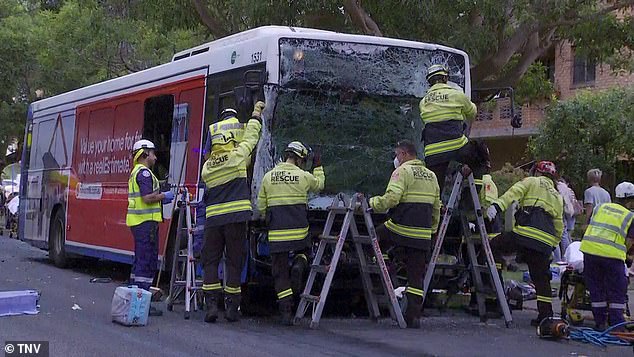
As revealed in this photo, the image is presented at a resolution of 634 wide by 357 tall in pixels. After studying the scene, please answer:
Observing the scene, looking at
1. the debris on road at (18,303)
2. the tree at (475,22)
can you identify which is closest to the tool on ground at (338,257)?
the debris on road at (18,303)

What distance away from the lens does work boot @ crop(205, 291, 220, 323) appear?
31.9 ft

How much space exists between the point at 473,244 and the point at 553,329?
58.9 inches

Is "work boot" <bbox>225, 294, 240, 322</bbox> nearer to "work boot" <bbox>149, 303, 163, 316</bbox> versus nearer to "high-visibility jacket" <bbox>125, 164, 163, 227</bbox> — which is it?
"work boot" <bbox>149, 303, 163, 316</bbox>

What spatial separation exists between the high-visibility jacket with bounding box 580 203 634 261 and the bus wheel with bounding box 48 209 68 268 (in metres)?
9.19

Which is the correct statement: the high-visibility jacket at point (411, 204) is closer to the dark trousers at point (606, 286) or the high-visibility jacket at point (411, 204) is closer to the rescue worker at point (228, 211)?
the rescue worker at point (228, 211)

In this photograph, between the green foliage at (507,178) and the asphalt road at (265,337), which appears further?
the green foliage at (507,178)

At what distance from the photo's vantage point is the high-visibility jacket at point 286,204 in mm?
9484

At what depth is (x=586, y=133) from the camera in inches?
832

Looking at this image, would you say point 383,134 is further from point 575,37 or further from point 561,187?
point 575,37

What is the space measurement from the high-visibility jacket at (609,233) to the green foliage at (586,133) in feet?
37.7

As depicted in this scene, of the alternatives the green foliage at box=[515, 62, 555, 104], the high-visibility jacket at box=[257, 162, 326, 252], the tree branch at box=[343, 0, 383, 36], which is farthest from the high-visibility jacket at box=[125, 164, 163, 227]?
the green foliage at box=[515, 62, 555, 104]

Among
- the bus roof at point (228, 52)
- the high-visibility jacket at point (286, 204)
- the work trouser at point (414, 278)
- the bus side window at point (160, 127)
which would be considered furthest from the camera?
the bus side window at point (160, 127)

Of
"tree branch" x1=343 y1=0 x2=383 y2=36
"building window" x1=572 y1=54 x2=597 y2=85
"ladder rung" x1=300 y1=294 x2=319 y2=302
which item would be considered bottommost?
"ladder rung" x1=300 y1=294 x2=319 y2=302

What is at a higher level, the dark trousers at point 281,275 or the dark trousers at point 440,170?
the dark trousers at point 440,170
